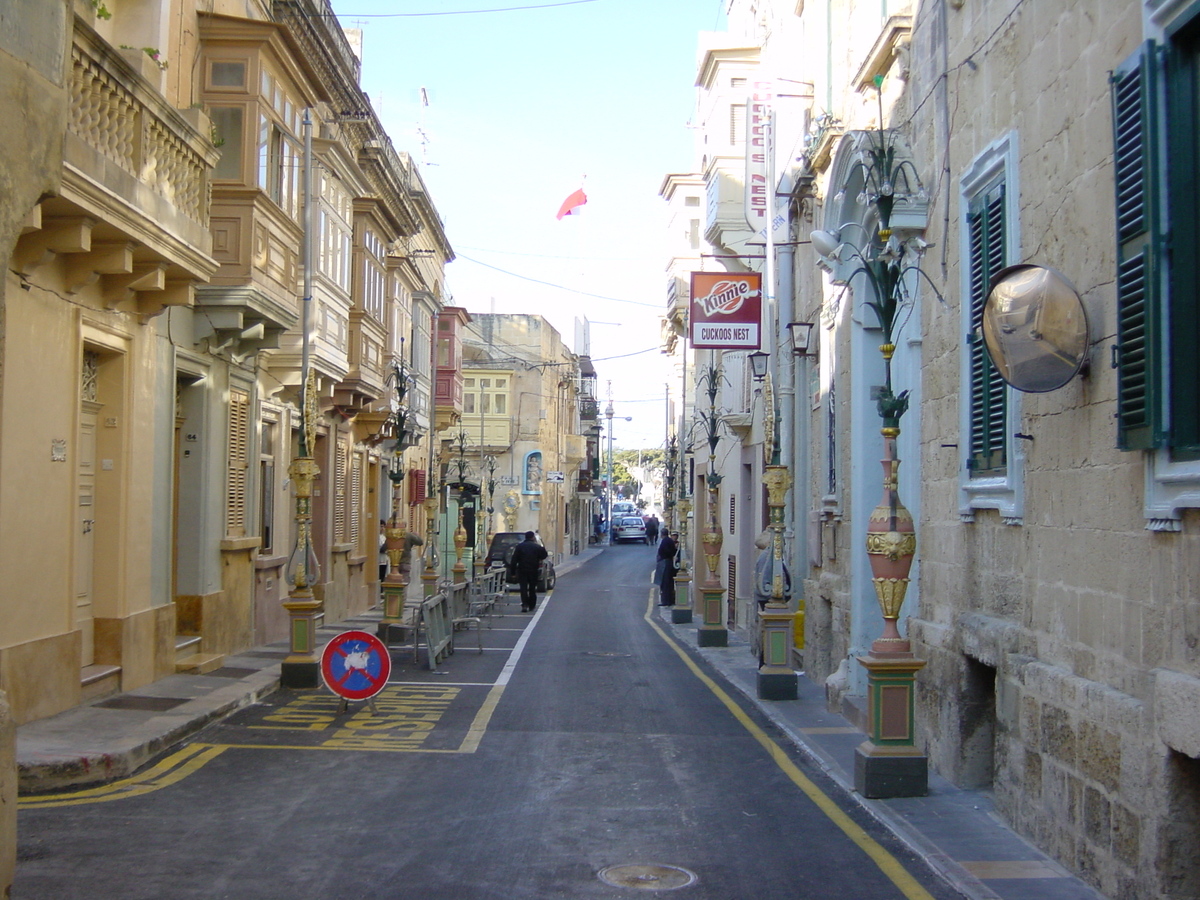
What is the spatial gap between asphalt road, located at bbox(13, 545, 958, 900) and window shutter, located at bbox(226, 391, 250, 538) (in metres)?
4.33

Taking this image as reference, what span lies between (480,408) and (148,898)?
56000 millimetres

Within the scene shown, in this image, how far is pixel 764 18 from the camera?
2320 cm

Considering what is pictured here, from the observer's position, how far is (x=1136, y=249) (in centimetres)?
629

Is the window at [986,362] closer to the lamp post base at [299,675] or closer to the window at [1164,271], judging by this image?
the window at [1164,271]

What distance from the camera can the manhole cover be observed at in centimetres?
663

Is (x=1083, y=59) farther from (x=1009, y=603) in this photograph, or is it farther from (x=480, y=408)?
(x=480, y=408)

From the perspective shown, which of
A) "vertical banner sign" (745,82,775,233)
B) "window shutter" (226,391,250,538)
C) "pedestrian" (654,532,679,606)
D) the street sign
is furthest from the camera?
"pedestrian" (654,532,679,606)

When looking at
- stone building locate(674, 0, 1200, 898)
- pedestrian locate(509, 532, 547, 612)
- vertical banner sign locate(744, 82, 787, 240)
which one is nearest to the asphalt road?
stone building locate(674, 0, 1200, 898)

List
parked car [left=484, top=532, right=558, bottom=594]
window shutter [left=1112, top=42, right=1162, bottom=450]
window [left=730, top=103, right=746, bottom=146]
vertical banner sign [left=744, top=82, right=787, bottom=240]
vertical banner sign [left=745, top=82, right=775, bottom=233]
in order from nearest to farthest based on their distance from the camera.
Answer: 1. window shutter [left=1112, top=42, right=1162, bottom=450]
2. vertical banner sign [left=744, top=82, right=787, bottom=240]
3. vertical banner sign [left=745, top=82, right=775, bottom=233]
4. window [left=730, top=103, right=746, bottom=146]
5. parked car [left=484, top=532, right=558, bottom=594]

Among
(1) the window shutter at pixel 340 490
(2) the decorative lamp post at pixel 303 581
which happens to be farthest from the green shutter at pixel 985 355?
(1) the window shutter at pixel 340 490

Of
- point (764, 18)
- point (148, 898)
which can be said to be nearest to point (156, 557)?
point (148, 898)

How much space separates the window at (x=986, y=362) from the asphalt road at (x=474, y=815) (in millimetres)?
2510

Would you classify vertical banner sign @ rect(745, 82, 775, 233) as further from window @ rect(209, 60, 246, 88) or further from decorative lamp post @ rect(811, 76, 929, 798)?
decorative lamp post @ rect(811, 76, 929, 798)

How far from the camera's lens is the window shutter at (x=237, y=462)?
55.9ft
